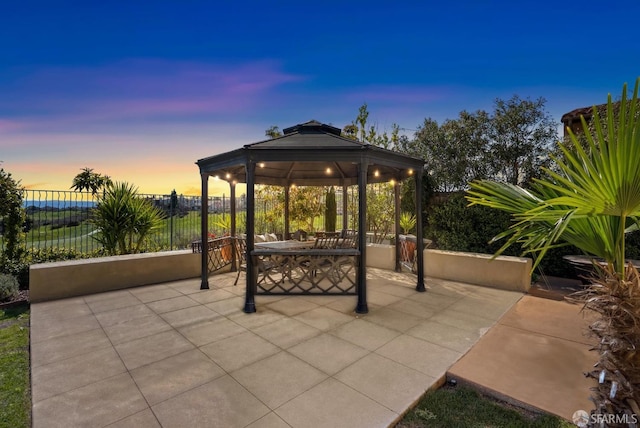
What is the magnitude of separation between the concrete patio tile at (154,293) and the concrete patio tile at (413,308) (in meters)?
4.17

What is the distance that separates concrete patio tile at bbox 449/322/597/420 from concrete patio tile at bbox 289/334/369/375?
1.07 metres

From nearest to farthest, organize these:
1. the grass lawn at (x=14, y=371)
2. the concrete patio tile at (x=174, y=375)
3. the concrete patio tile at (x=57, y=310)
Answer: the grass lawn at (x=14, y=371)
the concrete patio tile at (x=174, y=375)
the concrete patio tile at (x=57, y=310)

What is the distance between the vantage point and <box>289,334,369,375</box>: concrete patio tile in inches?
123

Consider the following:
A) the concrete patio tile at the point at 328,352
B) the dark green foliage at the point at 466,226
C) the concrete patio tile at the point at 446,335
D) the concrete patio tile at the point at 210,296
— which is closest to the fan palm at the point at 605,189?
the concrete patio tile at the point at 446,335

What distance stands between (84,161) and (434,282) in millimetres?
10191

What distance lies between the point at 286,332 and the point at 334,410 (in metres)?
1.68

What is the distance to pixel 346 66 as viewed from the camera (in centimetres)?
962

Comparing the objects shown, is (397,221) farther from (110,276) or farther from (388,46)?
(110,276)

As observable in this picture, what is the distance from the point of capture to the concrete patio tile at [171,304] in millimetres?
4859

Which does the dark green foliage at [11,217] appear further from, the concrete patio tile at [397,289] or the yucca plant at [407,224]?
the yucca plant at [407,224]

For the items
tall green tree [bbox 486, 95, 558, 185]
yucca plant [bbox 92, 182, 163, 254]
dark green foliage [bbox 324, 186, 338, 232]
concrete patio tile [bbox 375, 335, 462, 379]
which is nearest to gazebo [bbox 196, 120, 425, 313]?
concrete patio tile [bbox 375, 335, 462, 379]

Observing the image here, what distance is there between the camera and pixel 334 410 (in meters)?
2.42

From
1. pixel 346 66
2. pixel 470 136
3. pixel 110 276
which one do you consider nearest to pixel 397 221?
pixel 470 136

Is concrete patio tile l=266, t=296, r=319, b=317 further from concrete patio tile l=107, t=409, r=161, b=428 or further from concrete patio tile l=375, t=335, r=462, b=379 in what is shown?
concrete patio tile l=107, t=409, r=161, b=428
